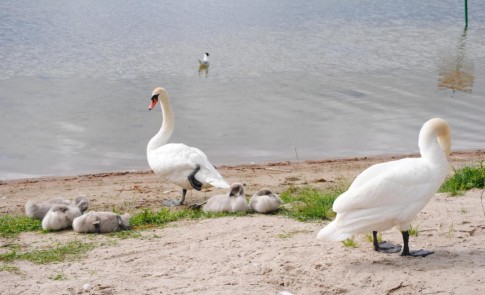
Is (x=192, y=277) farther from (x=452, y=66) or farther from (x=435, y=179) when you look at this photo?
(x=452, y=66)

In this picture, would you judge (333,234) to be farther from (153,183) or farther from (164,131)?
(153,183)

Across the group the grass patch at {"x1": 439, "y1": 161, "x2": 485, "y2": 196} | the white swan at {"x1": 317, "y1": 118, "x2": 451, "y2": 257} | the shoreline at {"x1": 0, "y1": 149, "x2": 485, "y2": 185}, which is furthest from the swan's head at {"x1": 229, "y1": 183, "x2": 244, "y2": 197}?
the shoreline at {"x1": 0, "y1": 149, "x2": 485, "y2": 185}

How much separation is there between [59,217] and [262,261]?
2618 mm

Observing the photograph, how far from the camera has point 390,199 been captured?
6.49 m

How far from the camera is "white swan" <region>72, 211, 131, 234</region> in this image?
26.7 feet

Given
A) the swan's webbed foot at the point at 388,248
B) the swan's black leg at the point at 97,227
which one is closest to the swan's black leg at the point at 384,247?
the swan's webbed foot at the point at 388,248

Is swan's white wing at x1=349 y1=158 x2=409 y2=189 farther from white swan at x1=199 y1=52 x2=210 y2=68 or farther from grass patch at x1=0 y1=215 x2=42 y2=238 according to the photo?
white swan at x1=199 y1=52 x2=210 y2=68

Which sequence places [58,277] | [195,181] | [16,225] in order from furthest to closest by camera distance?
[195,181] → [16,225] → [58,277]

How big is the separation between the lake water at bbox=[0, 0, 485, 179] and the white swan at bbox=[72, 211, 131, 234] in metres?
4.88

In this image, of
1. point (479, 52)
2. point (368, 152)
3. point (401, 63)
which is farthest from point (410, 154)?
point (479, 52)

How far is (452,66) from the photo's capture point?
21422mm

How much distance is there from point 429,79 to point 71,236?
1352cm

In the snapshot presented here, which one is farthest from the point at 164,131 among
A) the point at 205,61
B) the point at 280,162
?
the point at 205,61

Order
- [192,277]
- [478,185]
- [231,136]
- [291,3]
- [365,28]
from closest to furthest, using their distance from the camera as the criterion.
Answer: [192,277], [478,185], [231,136], [365,28], [291,3]
